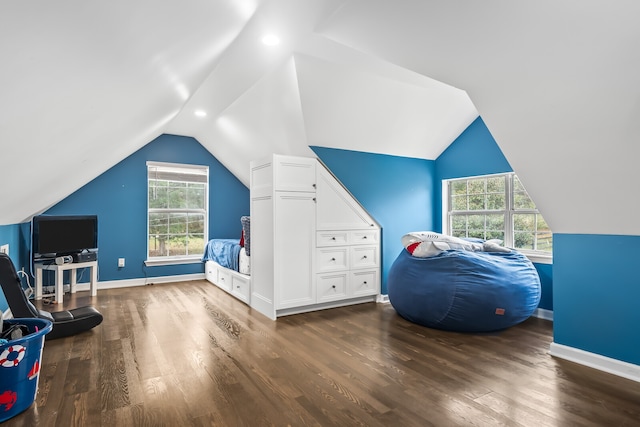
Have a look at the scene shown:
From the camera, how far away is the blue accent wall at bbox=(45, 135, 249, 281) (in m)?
5.14

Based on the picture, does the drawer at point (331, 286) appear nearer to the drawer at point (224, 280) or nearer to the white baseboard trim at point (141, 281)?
the drawer at point (224, 280)

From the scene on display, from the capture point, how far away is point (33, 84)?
1.43 m

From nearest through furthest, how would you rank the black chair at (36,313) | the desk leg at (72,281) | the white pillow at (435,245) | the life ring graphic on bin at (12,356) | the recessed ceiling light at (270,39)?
the life ring graphic on bin at (12,356) < the black chair at (36,313) < the recessed ceiling light at (270,39) < the white pillow at (435,245) < the desk leg at (72,281)

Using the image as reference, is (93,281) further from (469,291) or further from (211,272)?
(469,291)

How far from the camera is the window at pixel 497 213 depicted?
405 centimetres

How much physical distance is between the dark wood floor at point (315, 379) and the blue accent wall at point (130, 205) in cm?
206

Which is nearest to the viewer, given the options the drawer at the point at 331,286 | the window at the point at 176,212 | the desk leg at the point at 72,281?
the drawer at the point at 331,286

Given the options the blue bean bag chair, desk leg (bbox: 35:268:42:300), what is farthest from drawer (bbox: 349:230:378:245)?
desk leg (bbox: 35:268:42:300)

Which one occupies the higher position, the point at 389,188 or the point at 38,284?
the point at 389,188

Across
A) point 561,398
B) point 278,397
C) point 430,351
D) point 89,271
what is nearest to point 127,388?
point 278,397

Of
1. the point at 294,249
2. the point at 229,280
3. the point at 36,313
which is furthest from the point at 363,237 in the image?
the point at 36,313

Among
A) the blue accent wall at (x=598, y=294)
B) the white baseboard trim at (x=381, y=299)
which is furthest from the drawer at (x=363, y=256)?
the blue accent wall at (x=598, y=294)

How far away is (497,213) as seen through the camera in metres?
4.41

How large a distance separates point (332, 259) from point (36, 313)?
2741mm
